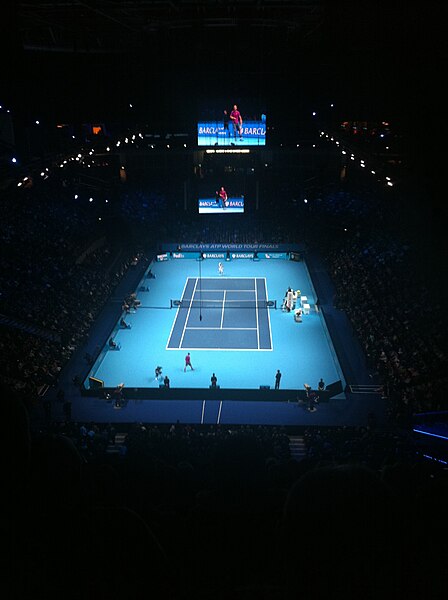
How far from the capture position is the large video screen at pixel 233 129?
35.4 meters

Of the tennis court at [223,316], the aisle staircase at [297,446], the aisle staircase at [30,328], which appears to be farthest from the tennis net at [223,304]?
the aisle staircase at [297,446]

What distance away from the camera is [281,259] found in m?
40.7

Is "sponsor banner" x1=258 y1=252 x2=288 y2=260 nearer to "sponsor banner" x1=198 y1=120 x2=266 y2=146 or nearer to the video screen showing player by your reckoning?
the video screen showing player

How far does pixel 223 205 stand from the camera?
1559 inches

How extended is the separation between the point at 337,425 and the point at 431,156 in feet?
34.8

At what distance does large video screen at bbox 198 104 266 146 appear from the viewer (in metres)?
35.4

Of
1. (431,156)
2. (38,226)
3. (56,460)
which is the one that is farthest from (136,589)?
(38,226)

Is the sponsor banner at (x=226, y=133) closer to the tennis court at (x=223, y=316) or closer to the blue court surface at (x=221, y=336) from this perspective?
the blue court surface at (x=221, y=336)

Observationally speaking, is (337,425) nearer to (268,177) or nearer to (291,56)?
(291,56)

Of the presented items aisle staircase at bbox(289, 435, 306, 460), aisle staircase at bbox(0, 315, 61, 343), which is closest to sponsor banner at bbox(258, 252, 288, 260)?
aisle staircase at bbox(0, 315, 61, 343)

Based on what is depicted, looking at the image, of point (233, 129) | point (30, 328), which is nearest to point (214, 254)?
point (233, 129)

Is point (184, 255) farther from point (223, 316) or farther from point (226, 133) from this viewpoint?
point (223, 316)

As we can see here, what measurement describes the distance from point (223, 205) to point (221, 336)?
1674 cm

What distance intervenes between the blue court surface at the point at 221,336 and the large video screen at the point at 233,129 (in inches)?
387
